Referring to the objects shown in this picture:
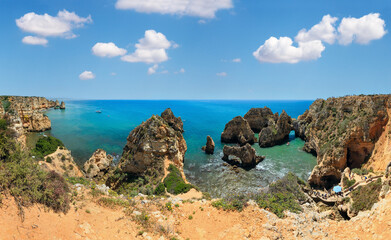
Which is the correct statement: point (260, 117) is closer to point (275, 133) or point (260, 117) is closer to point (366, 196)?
point (275, 133)

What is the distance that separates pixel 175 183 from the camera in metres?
25.5

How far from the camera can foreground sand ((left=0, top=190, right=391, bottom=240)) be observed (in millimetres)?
10125

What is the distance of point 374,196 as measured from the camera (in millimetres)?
18594

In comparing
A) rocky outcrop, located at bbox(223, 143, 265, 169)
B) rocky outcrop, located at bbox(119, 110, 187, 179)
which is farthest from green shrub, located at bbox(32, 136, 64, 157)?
rocky outcrop, located at bbox(223, 143, 265, 169)

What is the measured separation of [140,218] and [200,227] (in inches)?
164

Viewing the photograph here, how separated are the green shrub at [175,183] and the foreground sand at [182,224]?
334 inches

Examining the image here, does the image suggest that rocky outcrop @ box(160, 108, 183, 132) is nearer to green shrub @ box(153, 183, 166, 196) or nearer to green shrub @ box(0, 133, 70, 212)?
green shrub @ box(153, 183, 166, 196)

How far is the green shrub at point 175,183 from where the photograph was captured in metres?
24.0

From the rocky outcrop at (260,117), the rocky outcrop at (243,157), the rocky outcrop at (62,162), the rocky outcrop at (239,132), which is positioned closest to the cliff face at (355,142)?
the rocky outcrop at (243,157)

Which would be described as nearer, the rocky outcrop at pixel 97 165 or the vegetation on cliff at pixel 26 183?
the vegetation on cliff at pixel 26 183

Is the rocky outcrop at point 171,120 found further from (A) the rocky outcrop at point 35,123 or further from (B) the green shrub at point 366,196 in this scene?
(B) the green shrub at point 366,196

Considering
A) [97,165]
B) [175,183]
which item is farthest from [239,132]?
[97,165]

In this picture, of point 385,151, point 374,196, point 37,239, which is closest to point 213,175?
point 374,196

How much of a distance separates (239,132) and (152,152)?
36.1 meters
